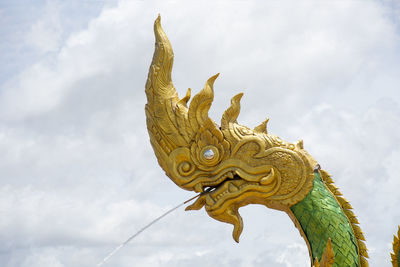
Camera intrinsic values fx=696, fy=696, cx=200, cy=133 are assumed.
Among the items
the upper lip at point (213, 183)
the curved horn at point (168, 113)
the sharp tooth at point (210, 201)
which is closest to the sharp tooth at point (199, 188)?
the upper lip at point (213, 183)

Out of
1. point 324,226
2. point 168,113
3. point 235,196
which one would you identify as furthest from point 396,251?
point 168,113

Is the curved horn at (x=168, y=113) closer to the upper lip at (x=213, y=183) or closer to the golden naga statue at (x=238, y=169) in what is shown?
the golden naga statue at (x=238, y=169)

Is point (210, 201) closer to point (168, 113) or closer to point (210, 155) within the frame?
point (210, 155)

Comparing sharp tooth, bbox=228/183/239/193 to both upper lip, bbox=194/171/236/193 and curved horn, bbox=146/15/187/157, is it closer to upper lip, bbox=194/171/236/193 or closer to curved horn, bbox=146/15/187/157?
upper lip, bbox=194/171/236/193

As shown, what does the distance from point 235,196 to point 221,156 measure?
444 mm

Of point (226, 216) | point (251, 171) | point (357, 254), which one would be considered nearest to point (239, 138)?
point (251, 171)

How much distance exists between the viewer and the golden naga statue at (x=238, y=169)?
280 inches

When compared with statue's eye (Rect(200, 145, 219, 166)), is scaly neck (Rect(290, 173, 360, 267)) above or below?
below

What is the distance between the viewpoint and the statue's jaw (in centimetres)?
721

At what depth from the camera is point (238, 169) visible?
23.8 ft

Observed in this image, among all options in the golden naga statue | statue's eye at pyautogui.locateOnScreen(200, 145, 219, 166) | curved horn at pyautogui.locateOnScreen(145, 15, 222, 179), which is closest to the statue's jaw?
the golden naga statue

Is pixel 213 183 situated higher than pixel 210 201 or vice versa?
pixel 213 183

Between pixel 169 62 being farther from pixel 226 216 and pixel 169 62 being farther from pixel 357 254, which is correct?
pixel 357 254

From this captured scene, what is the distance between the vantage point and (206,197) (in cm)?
734
